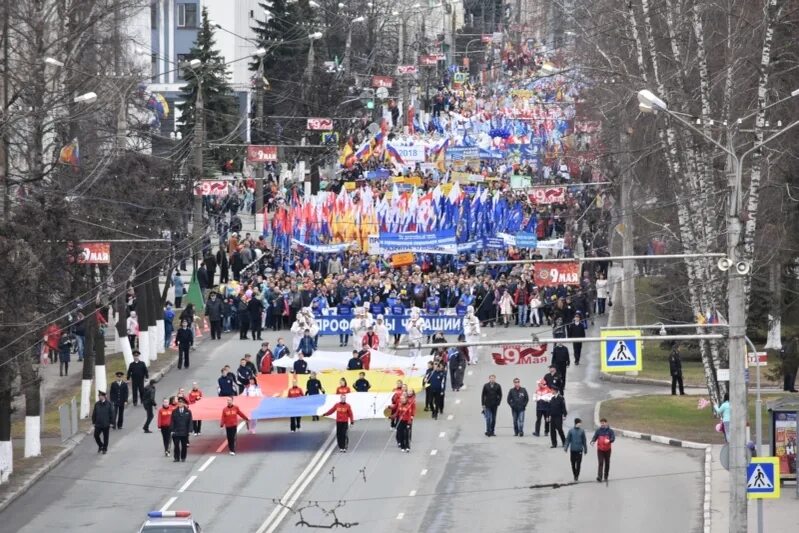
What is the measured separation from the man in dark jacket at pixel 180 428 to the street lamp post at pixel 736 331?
42.7 feet

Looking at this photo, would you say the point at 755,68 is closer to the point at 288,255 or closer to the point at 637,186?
the point at 637,186

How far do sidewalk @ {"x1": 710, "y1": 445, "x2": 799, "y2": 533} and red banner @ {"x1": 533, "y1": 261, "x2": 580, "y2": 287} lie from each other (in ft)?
15.1

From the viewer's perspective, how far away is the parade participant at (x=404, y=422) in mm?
39062

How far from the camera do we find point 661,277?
58.0 metres

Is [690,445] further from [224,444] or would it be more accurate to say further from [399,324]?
[399,324]

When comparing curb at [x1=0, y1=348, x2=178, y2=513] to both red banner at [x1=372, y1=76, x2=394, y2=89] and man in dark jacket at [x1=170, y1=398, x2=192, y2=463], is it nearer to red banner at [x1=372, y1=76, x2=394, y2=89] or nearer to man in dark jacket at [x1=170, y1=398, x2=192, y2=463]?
man in dark jacket at [x1=170, y1=398, x2=192, y2=463]

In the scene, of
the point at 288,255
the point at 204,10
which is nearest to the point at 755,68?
the point at 288,255

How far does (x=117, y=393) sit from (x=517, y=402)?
27.4 ft

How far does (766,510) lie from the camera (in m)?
34.0

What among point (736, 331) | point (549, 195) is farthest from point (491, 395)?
point (549, 195)

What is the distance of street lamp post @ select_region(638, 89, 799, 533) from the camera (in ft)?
90.1

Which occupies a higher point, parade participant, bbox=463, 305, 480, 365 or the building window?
the building window

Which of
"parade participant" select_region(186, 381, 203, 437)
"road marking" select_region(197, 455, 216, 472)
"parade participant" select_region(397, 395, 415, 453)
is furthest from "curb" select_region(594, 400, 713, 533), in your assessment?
"road marking" select_region(197, 455, 216, 472)

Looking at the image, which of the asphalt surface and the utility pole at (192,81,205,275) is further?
the utility pole at (192,81,205,275)
